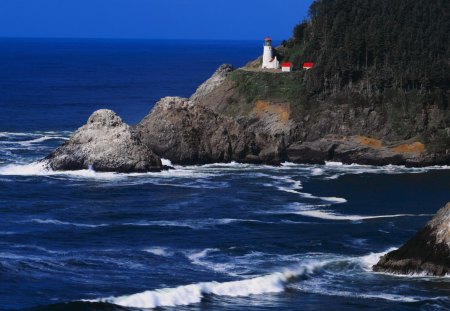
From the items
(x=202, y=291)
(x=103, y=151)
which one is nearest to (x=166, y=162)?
(x=103, y=151)

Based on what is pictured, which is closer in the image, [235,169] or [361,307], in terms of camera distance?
[361,307]

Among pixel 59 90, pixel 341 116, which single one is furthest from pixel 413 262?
pixel 59 90

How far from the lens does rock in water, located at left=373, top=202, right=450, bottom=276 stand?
6197 cm

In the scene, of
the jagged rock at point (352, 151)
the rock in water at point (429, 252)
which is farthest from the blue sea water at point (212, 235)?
the jagged rock at point (352, 151)

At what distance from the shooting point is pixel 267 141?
373 feet

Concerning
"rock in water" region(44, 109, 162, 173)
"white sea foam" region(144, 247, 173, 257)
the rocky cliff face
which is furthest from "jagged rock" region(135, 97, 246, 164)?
"white sea foam" region(144, 247, 173, 257)

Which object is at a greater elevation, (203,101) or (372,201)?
(203,101)

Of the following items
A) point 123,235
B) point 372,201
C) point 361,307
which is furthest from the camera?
point 372,201

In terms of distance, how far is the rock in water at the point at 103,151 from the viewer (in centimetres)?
10444

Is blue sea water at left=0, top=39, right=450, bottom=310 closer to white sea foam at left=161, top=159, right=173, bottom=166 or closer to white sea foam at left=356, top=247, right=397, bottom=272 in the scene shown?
white sea foam at left=356, top=247, right=397, bottom=272

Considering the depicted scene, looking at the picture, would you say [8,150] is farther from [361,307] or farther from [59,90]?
[59,90]

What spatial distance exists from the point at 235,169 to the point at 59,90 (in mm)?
93483

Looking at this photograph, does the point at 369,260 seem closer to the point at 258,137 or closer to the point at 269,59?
the point at 258,137

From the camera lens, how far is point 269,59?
436ft
